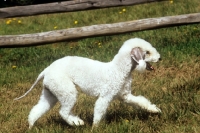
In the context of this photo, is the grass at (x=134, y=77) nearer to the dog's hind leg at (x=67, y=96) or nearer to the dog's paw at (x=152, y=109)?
the dog's paw at (x=152, y=109)

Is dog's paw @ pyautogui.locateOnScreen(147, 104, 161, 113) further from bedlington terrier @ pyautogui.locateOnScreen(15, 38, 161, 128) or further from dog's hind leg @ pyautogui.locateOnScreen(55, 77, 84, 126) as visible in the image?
dog's hind leg @ pyautogui.locateOnScreen(55, 77, 84, 126)

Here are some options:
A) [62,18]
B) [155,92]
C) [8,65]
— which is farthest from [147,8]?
[155,92]

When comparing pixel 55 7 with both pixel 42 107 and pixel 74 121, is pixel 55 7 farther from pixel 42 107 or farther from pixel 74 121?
pixel 74 121

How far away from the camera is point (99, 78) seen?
4.23 meters

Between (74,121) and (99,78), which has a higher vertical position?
(99,78)

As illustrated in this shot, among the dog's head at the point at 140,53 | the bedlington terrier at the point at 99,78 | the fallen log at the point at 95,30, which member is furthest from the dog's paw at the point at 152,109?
the fallen log at the point at 95,30

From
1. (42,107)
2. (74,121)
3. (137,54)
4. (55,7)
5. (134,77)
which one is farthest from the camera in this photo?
(55,7)

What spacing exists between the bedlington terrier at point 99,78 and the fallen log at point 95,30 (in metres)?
2.49

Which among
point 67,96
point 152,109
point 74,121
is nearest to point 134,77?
point 152,109

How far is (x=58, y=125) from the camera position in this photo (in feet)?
15.0

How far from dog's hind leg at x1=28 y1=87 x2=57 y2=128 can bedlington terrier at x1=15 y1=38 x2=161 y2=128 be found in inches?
6.5

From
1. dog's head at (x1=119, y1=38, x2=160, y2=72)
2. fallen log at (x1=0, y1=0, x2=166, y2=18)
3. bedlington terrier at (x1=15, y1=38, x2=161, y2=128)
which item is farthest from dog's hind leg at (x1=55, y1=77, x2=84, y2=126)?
fallen log at (x1=0, y1=0, x2=166, y2=18)

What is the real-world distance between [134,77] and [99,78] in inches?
92.3

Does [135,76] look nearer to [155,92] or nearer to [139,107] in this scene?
[155,92]
